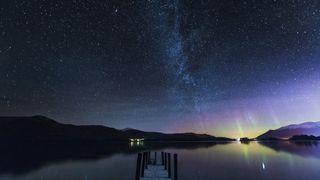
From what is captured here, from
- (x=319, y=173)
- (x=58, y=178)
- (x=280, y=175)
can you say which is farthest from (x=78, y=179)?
(x=319, y=173)

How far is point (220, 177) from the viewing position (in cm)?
3719

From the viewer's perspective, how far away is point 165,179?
1881 cm

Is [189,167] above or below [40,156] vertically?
below

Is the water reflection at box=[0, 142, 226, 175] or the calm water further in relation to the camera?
the water reflection at box=[0, 142, 226, 175]

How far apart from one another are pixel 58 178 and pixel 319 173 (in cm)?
3616

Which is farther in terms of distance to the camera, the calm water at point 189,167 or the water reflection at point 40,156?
the water reflection at point 40,156

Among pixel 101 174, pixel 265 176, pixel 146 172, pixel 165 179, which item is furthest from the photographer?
pixel 101 174

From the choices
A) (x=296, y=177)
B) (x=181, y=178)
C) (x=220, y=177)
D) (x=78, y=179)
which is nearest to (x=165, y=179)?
(x=181, y=178)

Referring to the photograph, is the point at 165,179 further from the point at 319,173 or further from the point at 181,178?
the point at 319,173

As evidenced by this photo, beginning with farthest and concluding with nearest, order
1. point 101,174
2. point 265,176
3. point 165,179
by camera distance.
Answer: point 101,174, point 265,176, point 165,179

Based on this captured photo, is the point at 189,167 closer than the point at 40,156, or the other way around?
the point at 189,167

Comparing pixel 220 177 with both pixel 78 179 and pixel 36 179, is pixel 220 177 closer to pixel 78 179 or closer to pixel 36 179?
pixel 78 179

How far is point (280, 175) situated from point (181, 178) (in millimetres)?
14194

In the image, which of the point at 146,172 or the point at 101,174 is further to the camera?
the point at 101,174
